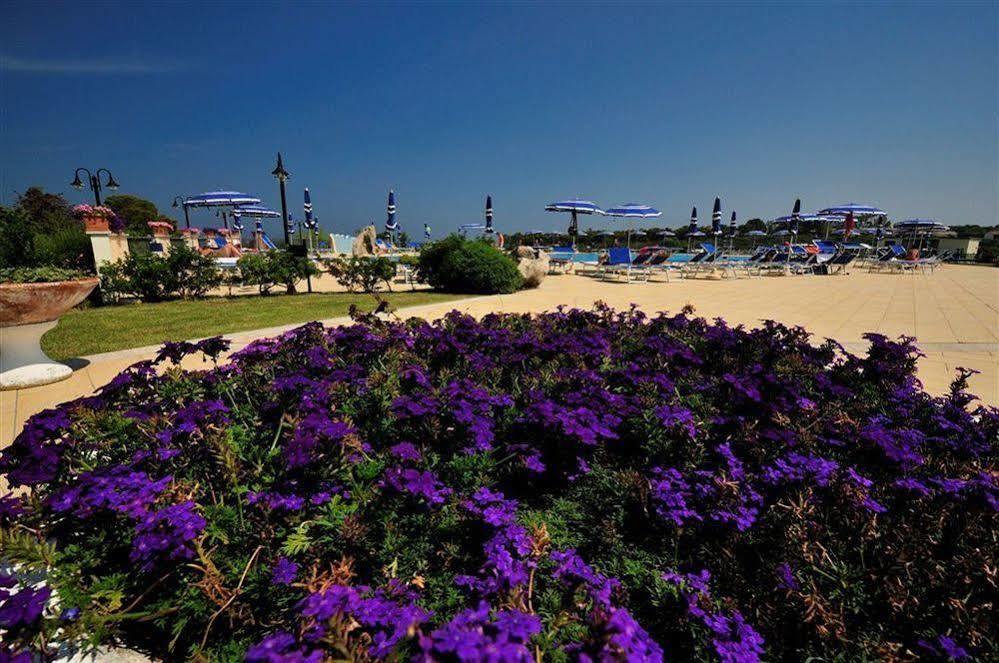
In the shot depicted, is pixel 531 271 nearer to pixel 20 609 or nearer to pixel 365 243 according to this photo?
pixel 20 609

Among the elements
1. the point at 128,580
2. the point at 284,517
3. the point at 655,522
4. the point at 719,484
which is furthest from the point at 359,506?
the point at 719,484

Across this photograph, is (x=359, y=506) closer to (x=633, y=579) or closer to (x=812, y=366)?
(x=633, y=579)

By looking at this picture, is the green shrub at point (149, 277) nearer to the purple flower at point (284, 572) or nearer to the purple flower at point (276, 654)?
the purple flower at point (284, 572)

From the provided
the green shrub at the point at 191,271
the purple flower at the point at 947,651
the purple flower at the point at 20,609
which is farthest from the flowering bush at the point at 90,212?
the purple flower at the point at 947,651

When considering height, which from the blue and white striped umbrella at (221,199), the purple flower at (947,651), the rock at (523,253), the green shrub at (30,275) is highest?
the blue and white striped umbrella at (221,199)

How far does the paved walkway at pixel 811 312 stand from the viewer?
4.18m

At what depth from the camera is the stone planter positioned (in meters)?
4.13

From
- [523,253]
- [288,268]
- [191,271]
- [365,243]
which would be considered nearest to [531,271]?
[523,253]

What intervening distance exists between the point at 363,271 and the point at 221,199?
16.5 meters

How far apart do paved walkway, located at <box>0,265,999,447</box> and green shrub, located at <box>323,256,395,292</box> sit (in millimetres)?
2759

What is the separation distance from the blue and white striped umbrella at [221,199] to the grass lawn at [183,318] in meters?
15.0

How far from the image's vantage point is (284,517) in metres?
1.74

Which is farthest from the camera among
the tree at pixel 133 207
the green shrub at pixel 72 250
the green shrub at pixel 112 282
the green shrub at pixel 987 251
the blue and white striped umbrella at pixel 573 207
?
the tree at pixel 133 207

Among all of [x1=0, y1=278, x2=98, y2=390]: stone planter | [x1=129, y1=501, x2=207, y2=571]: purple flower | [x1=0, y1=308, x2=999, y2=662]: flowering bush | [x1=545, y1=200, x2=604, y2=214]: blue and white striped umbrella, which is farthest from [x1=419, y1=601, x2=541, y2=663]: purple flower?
[x1=545, y1=200, x2=604, y2=214]: blue and white striped umbrella
